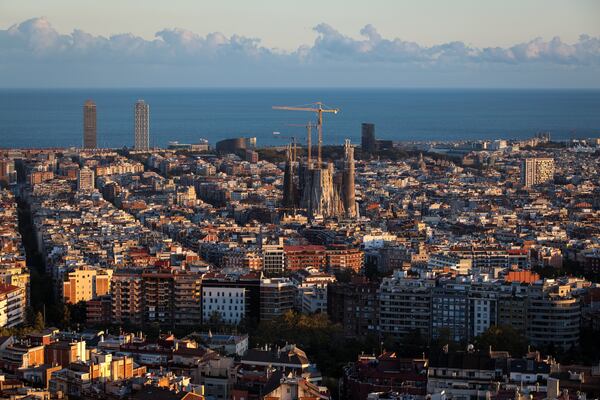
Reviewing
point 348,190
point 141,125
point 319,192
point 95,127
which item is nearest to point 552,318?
point 319,192

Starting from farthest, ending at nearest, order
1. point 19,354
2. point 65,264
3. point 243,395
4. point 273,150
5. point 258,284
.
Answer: point 273,150, point 65,264, point 258,284, point 19,354, point 243,395

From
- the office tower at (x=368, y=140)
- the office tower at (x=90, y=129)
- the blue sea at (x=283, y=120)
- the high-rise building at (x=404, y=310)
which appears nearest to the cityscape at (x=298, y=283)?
the high-rise building at (x=404, y=310)

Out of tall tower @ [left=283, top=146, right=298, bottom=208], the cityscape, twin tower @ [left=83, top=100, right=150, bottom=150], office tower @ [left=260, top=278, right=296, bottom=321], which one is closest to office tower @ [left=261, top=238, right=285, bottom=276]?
the cityscape

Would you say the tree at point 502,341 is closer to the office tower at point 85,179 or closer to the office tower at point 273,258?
the office tower at point 273,258

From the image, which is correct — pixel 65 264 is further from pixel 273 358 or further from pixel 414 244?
pixel 273 358

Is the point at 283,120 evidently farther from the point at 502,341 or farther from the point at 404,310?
the point at 502,341

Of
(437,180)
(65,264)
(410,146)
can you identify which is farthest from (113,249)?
(410,146)

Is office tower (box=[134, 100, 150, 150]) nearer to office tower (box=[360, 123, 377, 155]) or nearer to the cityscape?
office tower (box=[360, 123, 377, 155])
